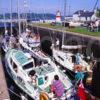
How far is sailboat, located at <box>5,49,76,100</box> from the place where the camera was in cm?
1652

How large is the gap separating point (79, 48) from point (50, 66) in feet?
42.7

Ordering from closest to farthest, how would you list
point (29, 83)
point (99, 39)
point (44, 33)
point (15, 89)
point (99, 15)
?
point (29, 83)
point (15, 89)
point (99, 39)
point (44, 33)
point (99, 15)

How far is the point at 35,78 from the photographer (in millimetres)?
17562

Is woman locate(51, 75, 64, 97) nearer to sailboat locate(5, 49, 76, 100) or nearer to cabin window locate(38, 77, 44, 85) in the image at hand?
sailboat locate(5, 49, 76, 100)

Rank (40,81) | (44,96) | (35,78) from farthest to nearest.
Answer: (35,78)
(40,81)
(44,96)

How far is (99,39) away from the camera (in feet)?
104

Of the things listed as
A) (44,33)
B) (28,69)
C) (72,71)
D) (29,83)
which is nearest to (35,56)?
(72,71)

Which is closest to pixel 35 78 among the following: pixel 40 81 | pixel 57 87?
pixel 40 81

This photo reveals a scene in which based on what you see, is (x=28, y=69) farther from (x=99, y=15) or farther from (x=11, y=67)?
(x=99, y=15)

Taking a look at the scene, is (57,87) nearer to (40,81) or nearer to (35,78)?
(40,81)

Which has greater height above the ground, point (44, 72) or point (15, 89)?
point (44, 72)

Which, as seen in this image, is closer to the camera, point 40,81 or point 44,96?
point 44,96

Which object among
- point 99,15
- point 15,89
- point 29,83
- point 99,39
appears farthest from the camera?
point 99,15

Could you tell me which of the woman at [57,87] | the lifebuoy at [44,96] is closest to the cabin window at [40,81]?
the woman at [57,87]
